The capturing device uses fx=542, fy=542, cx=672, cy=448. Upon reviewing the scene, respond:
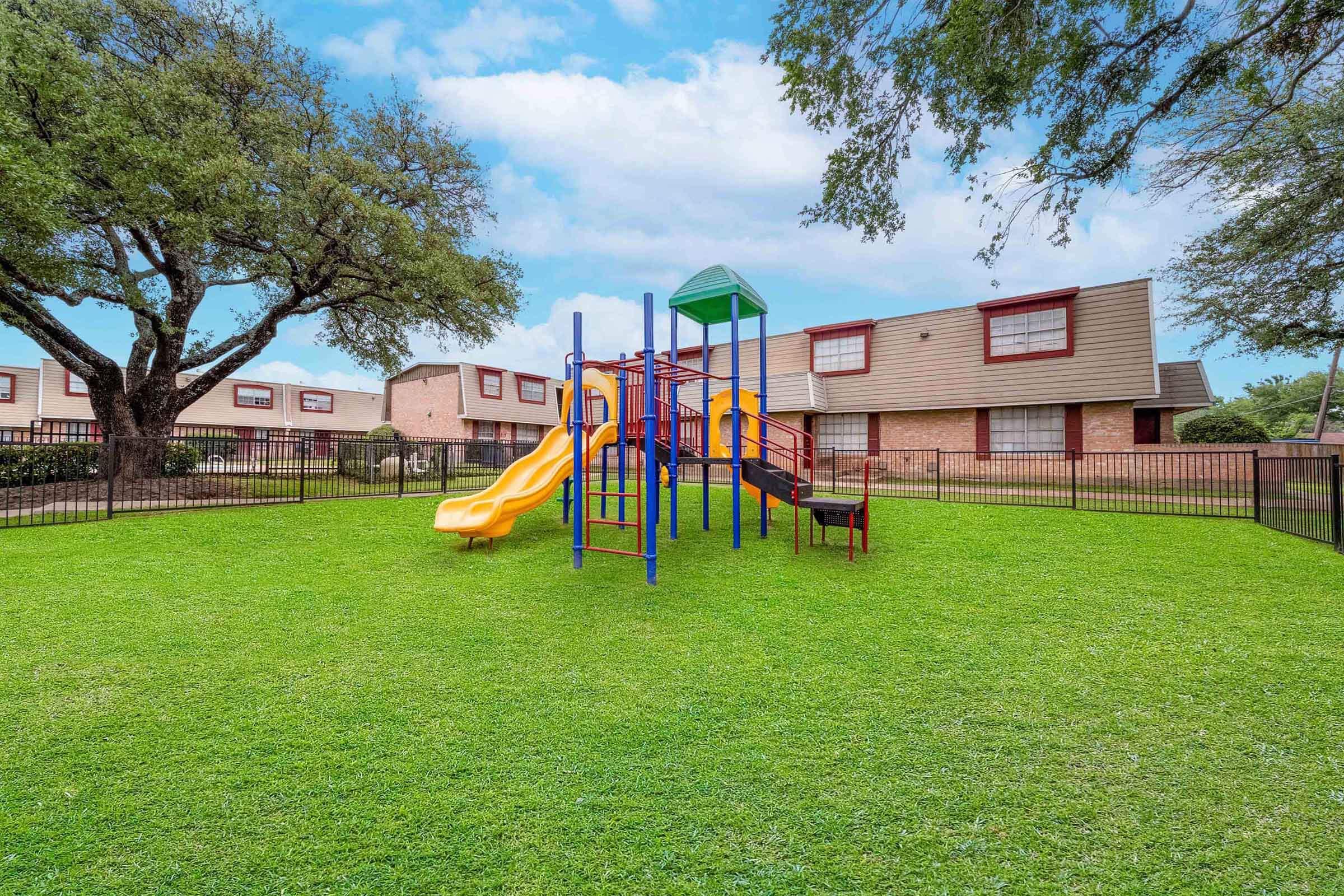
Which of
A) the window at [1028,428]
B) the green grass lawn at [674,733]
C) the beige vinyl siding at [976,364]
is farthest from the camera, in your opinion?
the window at [1028,428]

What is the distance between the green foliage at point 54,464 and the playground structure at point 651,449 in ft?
38.9

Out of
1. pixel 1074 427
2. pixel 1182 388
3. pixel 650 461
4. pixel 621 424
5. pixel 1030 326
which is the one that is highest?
pixel 1030 326

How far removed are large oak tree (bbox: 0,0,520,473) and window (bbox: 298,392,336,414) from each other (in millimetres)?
17374

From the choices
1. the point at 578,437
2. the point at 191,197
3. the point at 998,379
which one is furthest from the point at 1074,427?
the point at 191,197

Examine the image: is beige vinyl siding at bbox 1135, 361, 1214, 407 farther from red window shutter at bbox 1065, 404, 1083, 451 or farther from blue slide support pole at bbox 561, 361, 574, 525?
blue slide support pole at bbox 561, 361, 574, 525

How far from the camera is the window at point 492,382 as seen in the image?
28.5 metres

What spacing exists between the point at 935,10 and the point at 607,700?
8.07 metres

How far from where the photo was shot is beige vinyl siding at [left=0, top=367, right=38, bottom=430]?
23828 millimetres

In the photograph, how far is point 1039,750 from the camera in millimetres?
3092

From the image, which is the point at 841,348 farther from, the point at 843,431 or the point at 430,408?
the point at 430,408

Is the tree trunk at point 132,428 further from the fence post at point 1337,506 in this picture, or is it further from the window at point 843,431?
the fence post at point 1337,506

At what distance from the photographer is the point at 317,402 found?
32.8m

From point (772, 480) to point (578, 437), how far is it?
312cm

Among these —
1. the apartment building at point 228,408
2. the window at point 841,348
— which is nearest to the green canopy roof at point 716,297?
the window at point 841,348
